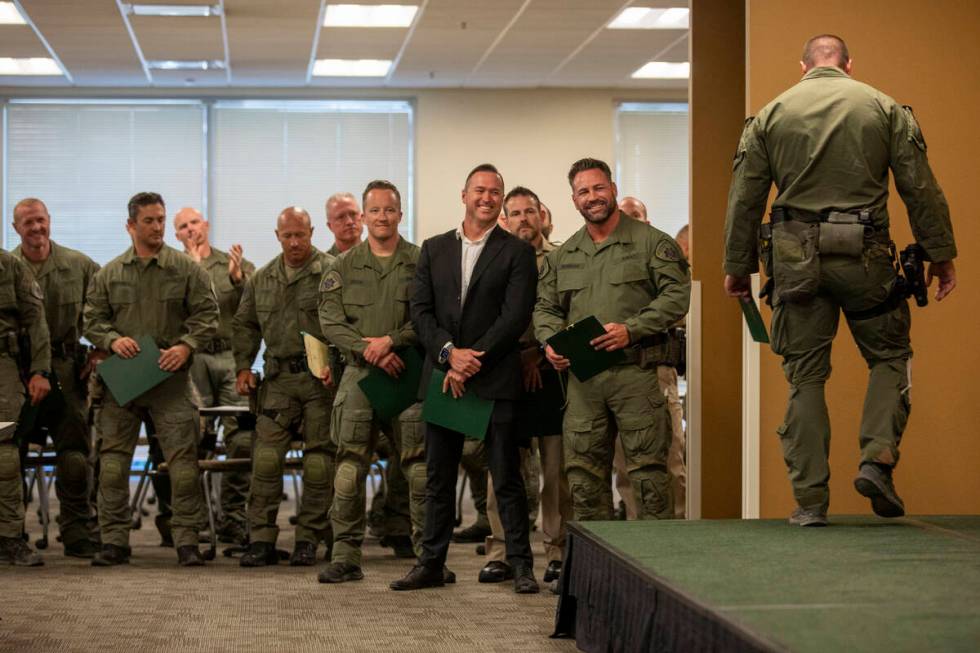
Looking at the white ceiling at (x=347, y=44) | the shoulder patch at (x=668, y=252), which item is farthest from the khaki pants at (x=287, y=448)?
the white ceiling at (x=347, y=44)

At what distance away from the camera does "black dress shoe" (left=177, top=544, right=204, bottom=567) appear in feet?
20.3

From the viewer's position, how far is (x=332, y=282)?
18.9ft

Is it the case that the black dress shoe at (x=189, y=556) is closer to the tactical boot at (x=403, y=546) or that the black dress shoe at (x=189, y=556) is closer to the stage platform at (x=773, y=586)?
the tactical boot at (x=403, y=546)

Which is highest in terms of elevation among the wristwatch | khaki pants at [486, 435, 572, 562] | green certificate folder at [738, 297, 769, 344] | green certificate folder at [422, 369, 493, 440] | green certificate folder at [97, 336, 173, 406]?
green certificate folder at [738, 297, 769, 344]

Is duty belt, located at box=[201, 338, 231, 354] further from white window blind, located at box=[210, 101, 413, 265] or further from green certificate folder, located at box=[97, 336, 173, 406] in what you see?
white window blind, located at box=[210, 101, 413, 265]

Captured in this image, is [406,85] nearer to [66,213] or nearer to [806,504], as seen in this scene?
[66,213]

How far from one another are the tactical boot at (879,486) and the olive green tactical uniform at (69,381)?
4066mm

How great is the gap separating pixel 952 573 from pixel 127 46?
27.9 ft

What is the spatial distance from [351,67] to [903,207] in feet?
23.2

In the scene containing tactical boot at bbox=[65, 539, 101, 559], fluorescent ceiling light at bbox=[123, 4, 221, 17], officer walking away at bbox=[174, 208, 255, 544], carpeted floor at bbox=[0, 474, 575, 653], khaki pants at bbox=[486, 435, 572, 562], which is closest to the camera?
carpeted floor at bbox=[0, 474, 575, 653]

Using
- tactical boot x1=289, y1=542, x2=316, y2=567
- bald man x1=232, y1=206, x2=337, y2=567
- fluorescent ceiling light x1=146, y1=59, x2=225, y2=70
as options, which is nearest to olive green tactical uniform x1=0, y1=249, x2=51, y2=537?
bald man x1=232, y1=206, x2=337, y2=567

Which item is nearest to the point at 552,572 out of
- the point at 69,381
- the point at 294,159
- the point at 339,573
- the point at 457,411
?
the point at 457,411

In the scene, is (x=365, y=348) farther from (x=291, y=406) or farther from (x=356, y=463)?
(x=291, y=406)

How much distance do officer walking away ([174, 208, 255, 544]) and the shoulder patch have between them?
2.68 m
